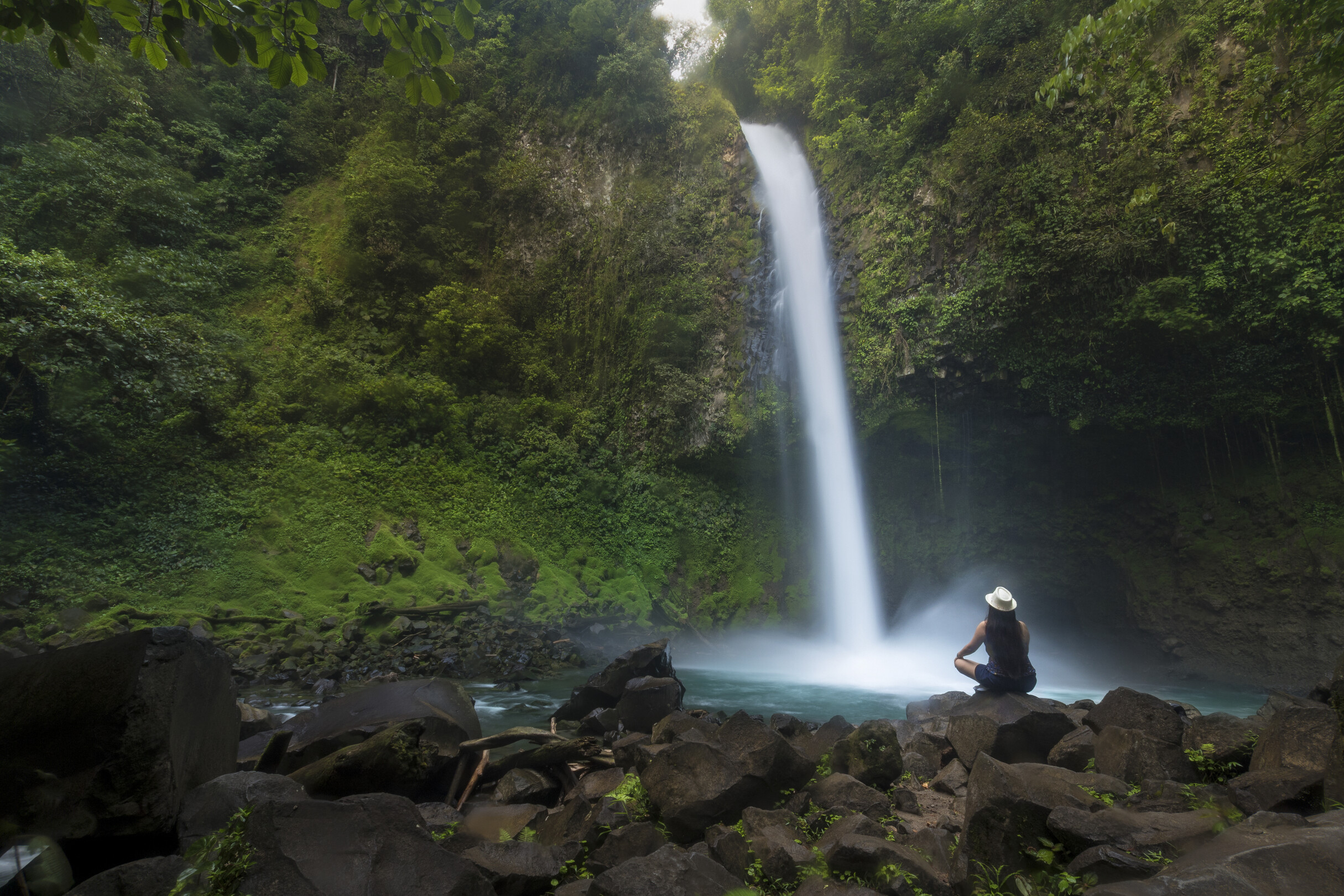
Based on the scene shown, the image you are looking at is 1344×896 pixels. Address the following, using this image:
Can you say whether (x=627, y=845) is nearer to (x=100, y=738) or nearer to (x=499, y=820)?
(x=499, y=820)

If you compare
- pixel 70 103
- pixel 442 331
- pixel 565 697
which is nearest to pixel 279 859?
pixel 565 697

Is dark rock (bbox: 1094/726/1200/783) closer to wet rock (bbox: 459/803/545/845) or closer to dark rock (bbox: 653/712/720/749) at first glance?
dark rock (bbox: 653/712/720/749)

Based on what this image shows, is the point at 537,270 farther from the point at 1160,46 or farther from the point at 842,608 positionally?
the point at 1160,46

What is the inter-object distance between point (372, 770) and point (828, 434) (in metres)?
13.4

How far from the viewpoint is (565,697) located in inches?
323

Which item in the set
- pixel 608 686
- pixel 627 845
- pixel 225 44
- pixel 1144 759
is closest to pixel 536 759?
pixel 627 845

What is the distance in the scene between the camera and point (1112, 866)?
203 cm

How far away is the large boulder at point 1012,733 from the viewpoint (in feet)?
14.0

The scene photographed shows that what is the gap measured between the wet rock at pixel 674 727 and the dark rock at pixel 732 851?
1277mm

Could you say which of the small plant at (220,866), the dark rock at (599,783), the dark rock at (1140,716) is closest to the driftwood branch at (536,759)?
the dark rock at (599,783)

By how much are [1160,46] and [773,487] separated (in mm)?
12111

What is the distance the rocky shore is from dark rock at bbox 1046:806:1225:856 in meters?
0.01

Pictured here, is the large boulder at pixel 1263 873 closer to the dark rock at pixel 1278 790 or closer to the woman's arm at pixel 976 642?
the dark rock at pixel 1278 790

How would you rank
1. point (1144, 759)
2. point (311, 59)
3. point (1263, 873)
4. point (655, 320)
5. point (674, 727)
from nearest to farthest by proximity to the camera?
point (1263, 873), point (311, 59), point (1144, 759), point (674, 727), point (655, 320)
